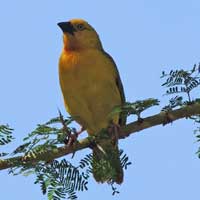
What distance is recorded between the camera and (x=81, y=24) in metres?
5.90

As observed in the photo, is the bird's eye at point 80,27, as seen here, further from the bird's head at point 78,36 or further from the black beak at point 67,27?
the black beak at point 67,27

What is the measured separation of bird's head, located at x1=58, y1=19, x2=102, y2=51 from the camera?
18.1 feet

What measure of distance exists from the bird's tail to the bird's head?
10.4 ft

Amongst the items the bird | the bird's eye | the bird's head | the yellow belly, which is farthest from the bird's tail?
the bird's eye

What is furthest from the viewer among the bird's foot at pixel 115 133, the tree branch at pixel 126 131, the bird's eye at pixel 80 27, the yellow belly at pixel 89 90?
the bird's eye at pixel 80 27

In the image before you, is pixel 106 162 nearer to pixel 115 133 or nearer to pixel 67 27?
pixel 115 133

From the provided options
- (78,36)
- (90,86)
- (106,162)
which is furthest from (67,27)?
(106,162)

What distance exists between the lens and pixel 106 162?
2.23 meters

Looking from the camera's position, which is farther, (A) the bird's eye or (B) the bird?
(A) the bird's eye

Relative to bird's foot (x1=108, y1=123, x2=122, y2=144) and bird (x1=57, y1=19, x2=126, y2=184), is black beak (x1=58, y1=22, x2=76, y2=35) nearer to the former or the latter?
bird (x1=57, y1=19, x2=126, y2=184)

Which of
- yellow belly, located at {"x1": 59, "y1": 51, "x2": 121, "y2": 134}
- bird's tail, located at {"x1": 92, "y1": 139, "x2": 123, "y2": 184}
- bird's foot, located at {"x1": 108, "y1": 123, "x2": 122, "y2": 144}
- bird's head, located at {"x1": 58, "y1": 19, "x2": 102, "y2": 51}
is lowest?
bird's tail, located at {"x1": 92, "y1": 139, "x2": 123, "y2": 184}

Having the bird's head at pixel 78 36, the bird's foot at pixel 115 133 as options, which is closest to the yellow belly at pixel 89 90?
the bird's head at pixel 78 36

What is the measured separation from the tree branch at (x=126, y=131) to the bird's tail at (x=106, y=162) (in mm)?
101

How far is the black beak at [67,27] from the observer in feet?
18.4
